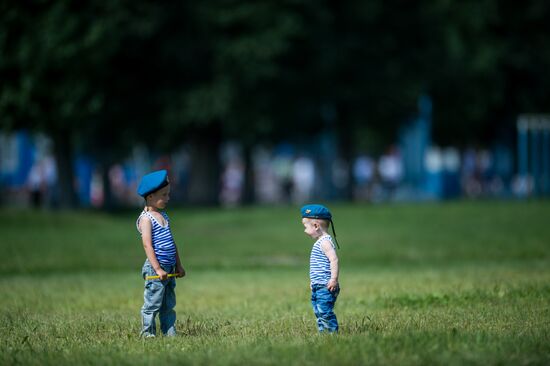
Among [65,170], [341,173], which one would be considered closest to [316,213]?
[65,170]

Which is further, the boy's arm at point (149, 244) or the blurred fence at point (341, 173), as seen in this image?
the blurred fence at point (341, 173)

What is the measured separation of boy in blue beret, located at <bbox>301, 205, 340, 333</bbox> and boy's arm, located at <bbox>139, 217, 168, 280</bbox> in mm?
1463

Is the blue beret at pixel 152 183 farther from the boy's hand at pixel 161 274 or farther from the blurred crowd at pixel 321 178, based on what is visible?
the blurred crowd at pixel 321 178

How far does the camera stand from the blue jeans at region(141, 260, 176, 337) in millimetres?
10703

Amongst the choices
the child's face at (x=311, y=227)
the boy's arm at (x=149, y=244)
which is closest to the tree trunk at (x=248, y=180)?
the boy's arm at (x=149, y=244)

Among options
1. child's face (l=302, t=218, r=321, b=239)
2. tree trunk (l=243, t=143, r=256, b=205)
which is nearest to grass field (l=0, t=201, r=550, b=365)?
child's face (l=302, t=218, r=321, b=239)

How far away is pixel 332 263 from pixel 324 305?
0.41 m

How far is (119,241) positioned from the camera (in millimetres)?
28672

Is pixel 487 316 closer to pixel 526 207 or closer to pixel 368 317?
pixel 368 317

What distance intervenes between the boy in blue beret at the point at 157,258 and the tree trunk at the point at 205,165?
3367cm

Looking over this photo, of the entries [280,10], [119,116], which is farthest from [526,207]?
[119,116]

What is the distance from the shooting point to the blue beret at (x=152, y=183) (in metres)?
10.8

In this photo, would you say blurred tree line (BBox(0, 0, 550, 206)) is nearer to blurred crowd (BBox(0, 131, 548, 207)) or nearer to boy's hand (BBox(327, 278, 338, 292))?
blurred crowd (BBox(0, 131, 548, 207))

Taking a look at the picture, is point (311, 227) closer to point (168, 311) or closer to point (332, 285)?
point (332, 285)
